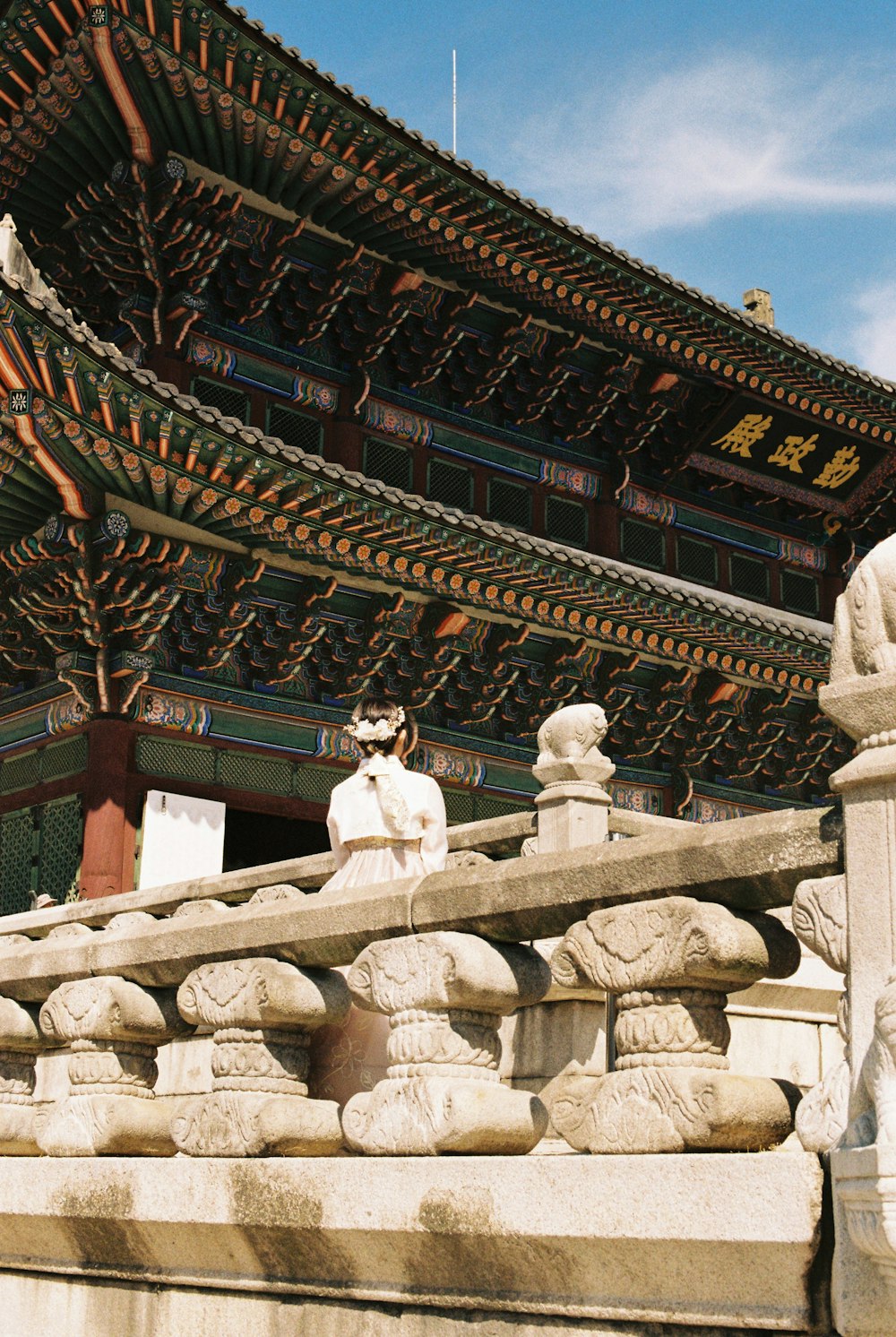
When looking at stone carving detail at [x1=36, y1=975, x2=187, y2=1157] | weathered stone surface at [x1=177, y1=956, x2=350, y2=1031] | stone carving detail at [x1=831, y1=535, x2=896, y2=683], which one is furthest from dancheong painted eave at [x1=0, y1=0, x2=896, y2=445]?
stone carving detail at [x1=831, y1=535, x2=896, y2=683]

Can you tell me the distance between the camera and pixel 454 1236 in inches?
166

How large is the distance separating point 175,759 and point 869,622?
10262 mm

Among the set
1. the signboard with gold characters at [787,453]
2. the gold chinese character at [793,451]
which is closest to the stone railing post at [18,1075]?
the signboard with gold characters at [787,453]

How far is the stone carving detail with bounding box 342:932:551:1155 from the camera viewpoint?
4.43 metres

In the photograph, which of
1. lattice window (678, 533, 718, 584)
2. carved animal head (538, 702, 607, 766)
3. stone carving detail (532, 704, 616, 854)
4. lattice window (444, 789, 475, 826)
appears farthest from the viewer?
lattice window (678, 533, 718, 584)

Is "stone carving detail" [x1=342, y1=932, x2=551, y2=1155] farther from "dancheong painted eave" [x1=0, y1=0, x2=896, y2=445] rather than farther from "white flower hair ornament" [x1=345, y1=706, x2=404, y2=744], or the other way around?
"dancheong painted eave" [x1=0, y1=0, x2=896, y2=445]

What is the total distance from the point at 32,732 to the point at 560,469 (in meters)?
7.19

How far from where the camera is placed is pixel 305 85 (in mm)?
13648

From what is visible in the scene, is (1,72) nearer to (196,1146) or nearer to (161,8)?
(161,8)

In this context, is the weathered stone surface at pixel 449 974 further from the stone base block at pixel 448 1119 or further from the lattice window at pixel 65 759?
the lattice window at pixel 65 759

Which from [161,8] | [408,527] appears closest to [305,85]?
[161,8]

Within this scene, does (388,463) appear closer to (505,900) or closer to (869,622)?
(505,900)

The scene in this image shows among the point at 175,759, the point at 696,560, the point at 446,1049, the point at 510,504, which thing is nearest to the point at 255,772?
the point at 175,759

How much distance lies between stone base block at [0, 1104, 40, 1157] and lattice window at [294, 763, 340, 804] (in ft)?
26.1
